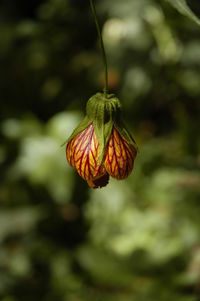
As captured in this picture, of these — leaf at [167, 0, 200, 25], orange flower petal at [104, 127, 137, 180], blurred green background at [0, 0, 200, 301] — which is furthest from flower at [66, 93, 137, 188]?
blurred green background at [0, 0, 200, 301]

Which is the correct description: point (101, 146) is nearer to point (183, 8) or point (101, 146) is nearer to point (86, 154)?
point (86, 154)

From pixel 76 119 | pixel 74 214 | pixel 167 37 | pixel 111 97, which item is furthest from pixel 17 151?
pixel 111 97

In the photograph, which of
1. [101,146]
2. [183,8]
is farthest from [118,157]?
[183,8]

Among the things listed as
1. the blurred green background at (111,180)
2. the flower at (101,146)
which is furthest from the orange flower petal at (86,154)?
the blurred green background at (111,180)

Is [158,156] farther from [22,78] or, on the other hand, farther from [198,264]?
[22,78]

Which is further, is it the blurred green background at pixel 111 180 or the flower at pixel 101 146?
the blurred green background at pixel 111 180

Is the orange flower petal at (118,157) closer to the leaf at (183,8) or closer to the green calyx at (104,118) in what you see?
the green calyx at (104,118)
